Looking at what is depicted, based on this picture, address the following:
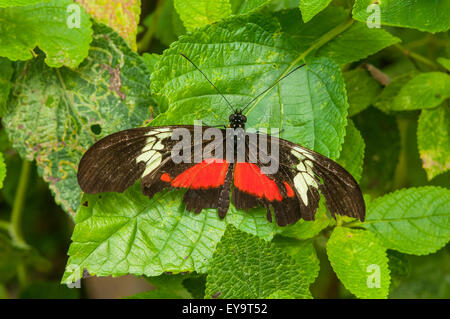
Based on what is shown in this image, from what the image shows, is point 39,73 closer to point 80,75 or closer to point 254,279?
point 80,75

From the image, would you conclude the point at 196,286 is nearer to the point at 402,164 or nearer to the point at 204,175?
the point at 204,175

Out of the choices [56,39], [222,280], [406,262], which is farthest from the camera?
[406,262]

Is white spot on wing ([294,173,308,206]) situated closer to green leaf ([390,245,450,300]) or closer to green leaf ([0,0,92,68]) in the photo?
green leaf ([0,0,92,68])

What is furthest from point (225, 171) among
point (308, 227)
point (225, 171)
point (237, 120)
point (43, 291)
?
point (43, 291)

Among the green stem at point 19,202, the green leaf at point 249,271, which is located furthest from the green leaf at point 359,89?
the green stem at point 19,202

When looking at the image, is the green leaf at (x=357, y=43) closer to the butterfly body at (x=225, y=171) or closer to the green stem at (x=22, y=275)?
the butterfly body at (x=225, y=171)
